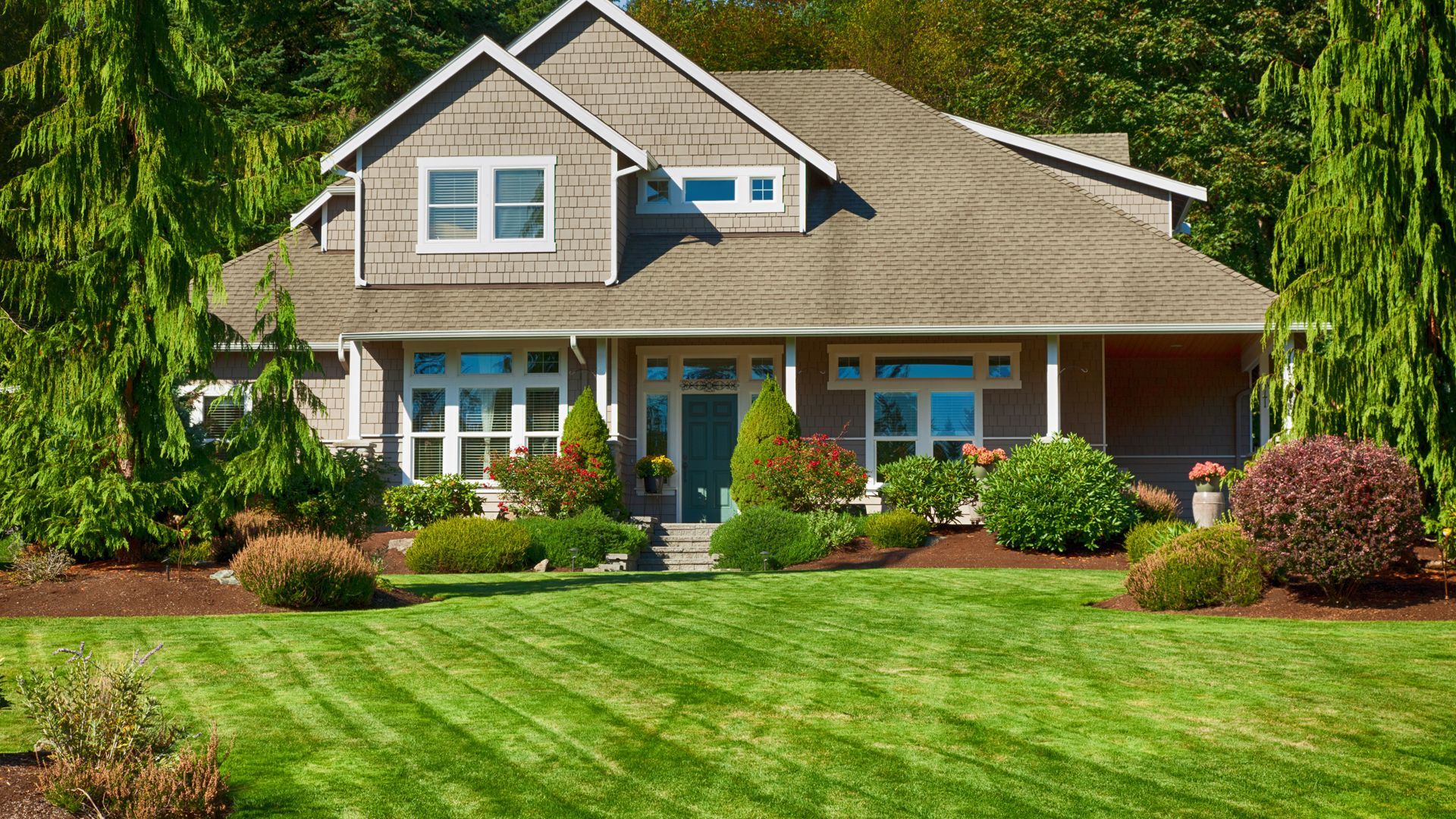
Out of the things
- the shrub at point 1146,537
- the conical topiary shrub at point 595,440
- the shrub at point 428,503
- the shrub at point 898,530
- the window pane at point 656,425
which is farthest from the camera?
the window pane at point 656,425

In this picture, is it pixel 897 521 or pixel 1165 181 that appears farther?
pixel 1165 181

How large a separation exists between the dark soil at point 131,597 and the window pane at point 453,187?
10152mm

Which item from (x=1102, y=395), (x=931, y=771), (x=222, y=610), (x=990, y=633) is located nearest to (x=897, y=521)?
(x=1102, y=395)

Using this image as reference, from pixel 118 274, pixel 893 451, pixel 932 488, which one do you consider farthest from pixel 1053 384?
pixel 118 274

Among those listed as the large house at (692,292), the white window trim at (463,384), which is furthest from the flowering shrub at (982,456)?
the white window trim at (463,384)

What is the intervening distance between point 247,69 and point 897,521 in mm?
24866

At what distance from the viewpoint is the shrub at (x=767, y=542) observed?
731 inches

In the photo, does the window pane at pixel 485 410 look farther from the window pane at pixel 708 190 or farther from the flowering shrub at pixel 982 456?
the flowering shrub at pixel 982 456

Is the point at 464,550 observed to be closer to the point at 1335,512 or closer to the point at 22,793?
the point at 1335,512

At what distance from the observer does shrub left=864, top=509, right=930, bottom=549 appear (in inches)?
755

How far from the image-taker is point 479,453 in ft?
73.8

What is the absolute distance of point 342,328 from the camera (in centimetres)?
2266

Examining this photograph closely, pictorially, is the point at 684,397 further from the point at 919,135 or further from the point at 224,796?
the point at 224,796

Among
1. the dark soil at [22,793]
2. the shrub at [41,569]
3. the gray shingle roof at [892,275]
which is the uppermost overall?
the gray shingle roof at [892,275]
